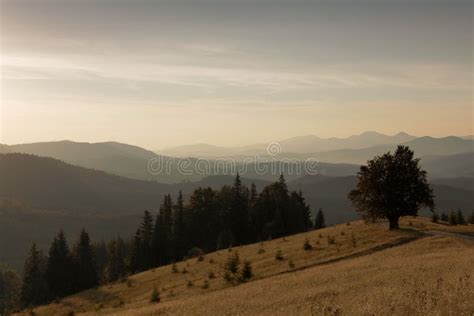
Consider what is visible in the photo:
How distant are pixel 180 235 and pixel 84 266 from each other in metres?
20.4

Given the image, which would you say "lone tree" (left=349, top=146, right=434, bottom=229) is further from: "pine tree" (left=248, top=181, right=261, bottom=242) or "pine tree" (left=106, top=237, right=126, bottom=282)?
"pine tree" (left=106, top=237, right=126, bottom=282)

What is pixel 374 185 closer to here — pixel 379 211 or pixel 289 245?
pixel 379 211

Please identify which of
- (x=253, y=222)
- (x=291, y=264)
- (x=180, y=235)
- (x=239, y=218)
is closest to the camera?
(x=291, y=264)

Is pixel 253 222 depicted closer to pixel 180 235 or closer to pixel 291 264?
pixel 180 235

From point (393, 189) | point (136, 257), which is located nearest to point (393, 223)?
point (393, 189)

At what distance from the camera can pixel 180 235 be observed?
94125 millimetres

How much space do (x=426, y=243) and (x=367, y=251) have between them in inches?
218

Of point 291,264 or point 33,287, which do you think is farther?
point 33,287

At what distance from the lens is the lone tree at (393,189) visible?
5234 cm

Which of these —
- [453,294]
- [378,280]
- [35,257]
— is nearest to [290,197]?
[35,257]

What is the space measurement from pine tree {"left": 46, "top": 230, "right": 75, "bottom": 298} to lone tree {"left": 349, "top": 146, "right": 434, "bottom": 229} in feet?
199

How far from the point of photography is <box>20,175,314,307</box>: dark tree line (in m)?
86.9

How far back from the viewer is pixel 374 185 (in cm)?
5334

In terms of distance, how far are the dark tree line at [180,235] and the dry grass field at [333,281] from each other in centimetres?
3165
